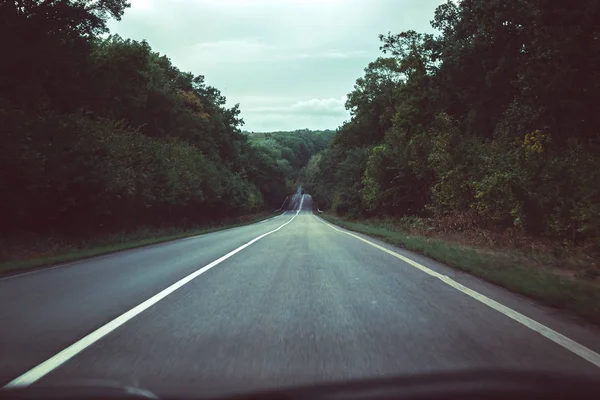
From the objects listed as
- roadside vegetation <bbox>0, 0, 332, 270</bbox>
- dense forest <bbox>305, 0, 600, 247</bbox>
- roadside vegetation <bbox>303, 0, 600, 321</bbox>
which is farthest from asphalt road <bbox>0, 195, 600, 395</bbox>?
roadside vegetation <bbox>0, 0, 332, 270</bbox>

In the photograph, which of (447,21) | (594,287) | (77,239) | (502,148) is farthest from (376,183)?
(594,287)

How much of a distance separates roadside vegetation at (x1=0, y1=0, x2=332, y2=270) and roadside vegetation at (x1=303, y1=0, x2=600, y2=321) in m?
12.9

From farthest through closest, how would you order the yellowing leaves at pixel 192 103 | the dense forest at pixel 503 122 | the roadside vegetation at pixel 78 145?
1. the yellowing leaves at pixel 192 103
2. the roadside vegetation at pixel 78 145
3. the dense forest at pixel 503 122

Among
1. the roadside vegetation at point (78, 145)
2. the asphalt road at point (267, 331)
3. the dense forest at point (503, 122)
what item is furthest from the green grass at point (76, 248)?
the dense forest at point (503, 122)

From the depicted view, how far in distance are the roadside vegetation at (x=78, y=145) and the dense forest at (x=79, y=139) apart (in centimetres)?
Result: 5

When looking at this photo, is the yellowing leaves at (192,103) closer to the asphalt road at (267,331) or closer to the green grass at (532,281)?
the green grass at (532,281)

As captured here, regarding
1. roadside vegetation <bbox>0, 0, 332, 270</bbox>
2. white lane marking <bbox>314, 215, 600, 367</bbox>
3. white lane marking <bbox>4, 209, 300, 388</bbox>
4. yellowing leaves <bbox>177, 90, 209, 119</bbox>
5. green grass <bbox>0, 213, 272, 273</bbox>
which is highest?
yellowing leaves <bbox>177, 90, 209, 119</bbox>

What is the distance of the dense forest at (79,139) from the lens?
16.2 metres

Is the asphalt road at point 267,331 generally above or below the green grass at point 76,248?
above

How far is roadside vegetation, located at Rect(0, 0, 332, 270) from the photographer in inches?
633

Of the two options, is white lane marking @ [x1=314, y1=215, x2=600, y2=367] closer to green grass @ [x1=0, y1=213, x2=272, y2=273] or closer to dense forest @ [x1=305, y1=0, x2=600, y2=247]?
dense forest @ [x1=305, y1=0, x2=600, y2=247]

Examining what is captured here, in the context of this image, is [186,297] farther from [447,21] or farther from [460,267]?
[447,21]

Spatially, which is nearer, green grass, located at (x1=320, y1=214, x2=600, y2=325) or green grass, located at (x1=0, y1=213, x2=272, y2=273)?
green grass, located at (x1=320, y1=214, x2=600, y2=325)

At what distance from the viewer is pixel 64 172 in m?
16.9
